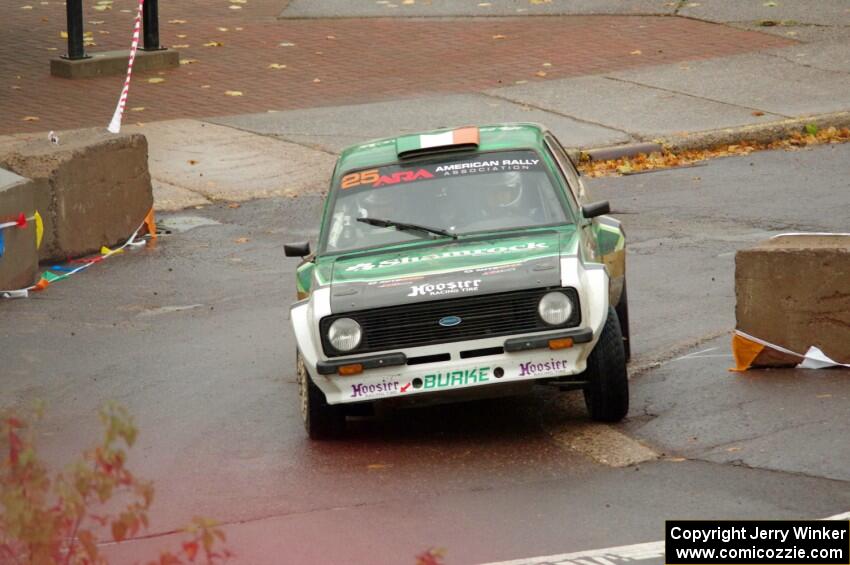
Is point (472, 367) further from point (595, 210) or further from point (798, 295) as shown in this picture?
point (798, 295)

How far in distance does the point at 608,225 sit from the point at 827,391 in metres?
1.75

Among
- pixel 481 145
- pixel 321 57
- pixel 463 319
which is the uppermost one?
pixel 481 145

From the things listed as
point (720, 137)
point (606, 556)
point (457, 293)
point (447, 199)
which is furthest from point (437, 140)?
point (720, 137)

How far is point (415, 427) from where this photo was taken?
9289 mm

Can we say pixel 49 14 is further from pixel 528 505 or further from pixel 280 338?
pixel 528 505

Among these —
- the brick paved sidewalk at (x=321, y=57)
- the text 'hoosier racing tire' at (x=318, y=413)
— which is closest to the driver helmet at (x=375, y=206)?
the text 'hoosier racing tire' at (x=318, y=413)

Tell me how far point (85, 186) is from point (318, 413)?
6.48m

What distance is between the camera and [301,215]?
1559 centimetres

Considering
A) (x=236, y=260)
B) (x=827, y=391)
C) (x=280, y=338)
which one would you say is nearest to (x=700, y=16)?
(x=236, y=260)

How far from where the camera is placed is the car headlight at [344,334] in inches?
334

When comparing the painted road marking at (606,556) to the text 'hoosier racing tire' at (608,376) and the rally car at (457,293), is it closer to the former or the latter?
the rally car at (457,293)

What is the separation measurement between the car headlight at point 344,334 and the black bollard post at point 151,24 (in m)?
13.7

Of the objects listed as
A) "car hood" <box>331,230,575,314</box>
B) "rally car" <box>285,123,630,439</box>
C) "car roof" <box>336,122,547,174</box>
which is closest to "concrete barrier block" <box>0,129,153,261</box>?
"car roof" <box>336,122,547,174</box>

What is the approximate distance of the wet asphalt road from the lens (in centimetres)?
738
